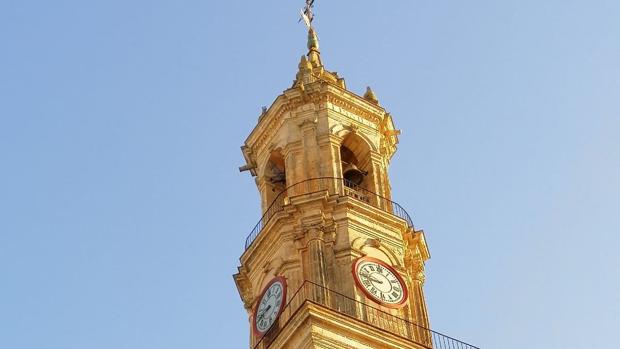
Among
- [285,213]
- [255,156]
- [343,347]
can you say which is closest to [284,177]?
[255,156]

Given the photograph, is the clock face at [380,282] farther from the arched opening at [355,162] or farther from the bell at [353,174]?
the bell at [353,174]

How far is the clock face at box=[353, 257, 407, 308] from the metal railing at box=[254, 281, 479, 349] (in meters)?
0.58

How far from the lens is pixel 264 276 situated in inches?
1491

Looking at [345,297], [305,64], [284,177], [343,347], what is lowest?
[343,347]

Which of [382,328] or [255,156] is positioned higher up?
[255,156]

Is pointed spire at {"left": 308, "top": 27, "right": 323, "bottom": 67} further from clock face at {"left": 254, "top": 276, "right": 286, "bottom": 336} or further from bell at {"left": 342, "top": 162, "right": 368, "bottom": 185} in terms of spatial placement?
clock face at {"left": 254, "top": 276, "right": 286, "bottom": 336}

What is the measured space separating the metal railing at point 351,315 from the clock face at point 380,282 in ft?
1.89

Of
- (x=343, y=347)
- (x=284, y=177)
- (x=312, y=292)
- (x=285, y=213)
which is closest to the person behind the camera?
(x=343, y=347)

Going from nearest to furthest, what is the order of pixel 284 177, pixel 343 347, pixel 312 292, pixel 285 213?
pixel 343 347 < pixel 312 292 < pixel 285 213 < pixel 284 177

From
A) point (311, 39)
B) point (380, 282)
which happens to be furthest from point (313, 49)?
point (380, 282)

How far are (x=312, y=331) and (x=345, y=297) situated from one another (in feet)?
8.26

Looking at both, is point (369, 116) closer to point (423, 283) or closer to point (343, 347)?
point (423, 283)

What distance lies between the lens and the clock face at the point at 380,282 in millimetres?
35750

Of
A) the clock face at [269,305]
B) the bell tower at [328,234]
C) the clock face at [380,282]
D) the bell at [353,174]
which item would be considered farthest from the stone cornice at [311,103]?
the clock face at [380,282]
